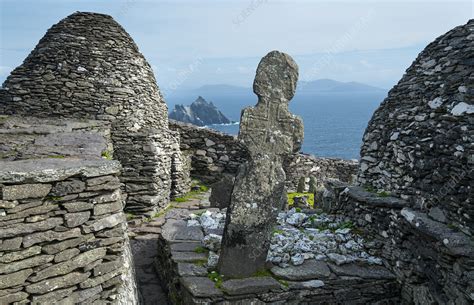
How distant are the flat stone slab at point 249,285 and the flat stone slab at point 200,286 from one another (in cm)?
16

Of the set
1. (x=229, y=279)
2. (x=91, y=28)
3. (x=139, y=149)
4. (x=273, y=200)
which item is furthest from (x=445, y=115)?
(x=91, y=28)

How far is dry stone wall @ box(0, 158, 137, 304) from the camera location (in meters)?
3.79

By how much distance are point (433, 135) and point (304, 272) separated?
300 cm

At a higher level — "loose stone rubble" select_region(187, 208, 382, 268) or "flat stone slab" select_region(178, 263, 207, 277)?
"loose stone rubble" select_region(187, 208, 382, 268)

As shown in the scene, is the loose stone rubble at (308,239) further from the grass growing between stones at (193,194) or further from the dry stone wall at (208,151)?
the dry stone wall at (208,151)

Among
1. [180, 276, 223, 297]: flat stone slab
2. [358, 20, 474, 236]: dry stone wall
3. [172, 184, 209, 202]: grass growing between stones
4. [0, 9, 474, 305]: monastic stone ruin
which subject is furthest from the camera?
[172, 184, 209, 202]: grass growing between stones

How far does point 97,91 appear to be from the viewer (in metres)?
11.7

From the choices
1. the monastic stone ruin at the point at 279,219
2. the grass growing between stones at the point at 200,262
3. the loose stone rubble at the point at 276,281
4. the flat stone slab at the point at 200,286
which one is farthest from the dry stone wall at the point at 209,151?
the flat stone slab at the point at 200,286

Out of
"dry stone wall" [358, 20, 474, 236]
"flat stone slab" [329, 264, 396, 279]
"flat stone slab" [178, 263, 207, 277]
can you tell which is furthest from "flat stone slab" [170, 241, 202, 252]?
"dry stone wall" [358, 20, 474, 236]

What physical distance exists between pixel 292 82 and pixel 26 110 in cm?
892

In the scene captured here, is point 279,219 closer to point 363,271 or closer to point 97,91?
point 363,271

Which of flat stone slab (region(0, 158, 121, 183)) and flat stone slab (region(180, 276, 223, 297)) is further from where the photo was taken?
flat stone slab (region(180, 276, 223, 297))

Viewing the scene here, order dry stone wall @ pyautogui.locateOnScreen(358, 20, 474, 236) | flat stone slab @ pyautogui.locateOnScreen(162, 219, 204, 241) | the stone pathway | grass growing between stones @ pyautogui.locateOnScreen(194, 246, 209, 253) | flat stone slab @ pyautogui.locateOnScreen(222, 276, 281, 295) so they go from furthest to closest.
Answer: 1. flat stone slab @ pyautogui.locateOnScreen(162, 219, 204, 241)
2. the stone pathway
3. grass growing between stones @ pyautogui.locateOnScreen(194, 246, 209, 253)
4. dry stone wall @ pyautogui.locateOnScreen(358, 20, 474, 236)
5. flat stone slab @ pyautogui.locateOnScreen(222, 276, 281, 295)

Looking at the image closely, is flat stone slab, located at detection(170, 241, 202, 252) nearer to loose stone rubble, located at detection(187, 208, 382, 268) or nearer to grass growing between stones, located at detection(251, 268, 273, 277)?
loose stone rubble, located at detection(187, 208, 382, 268)
